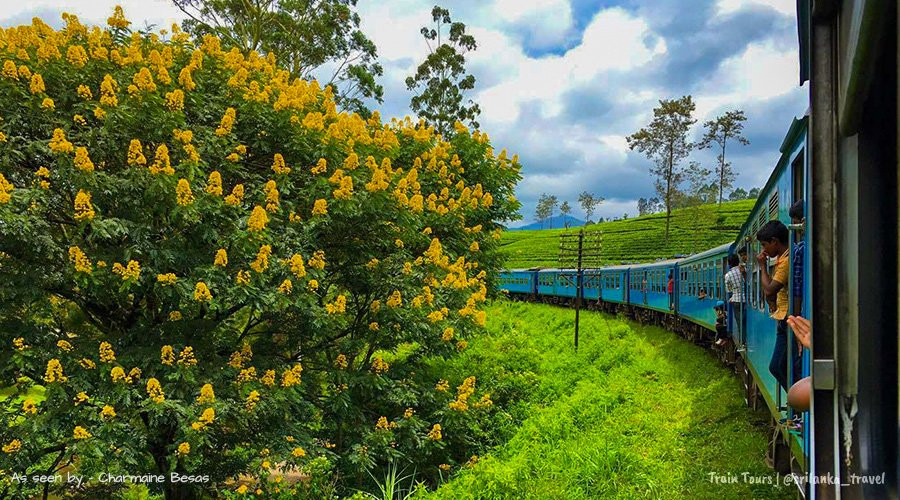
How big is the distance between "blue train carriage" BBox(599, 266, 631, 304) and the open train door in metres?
22.4

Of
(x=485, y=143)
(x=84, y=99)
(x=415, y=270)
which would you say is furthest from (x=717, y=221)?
(x=84, y=99)

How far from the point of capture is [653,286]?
19.5 m

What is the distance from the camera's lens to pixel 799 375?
350cm

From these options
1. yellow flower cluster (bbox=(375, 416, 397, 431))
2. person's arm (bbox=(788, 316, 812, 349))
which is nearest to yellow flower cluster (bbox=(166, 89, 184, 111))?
yellow flower cluster (bbox=(375, 416, 397, 431))

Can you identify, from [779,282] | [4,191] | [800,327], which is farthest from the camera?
[4,191]

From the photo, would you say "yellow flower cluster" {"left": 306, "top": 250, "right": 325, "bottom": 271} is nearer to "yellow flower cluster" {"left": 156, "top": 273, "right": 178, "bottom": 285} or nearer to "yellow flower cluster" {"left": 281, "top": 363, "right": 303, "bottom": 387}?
"yellow flower cluster" {"left": 281, "top": 363, "right": 303, "bottom": 387}

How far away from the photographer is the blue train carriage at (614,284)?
77.6 ft

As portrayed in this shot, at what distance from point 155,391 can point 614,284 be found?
22.3 m

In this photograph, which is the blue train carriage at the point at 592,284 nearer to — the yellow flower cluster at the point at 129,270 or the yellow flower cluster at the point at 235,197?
the yellow flower cluster at the point at 235,197

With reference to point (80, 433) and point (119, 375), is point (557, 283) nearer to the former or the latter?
point (119, 375)

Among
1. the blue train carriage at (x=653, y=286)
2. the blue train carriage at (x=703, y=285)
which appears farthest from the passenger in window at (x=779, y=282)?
the blue train carriage at (x=653, y=286)

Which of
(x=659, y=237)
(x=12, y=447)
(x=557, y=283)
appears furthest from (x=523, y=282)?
(x=12, y=447)

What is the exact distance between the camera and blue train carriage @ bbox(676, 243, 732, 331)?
11.3m

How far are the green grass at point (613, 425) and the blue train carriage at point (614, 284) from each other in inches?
292
